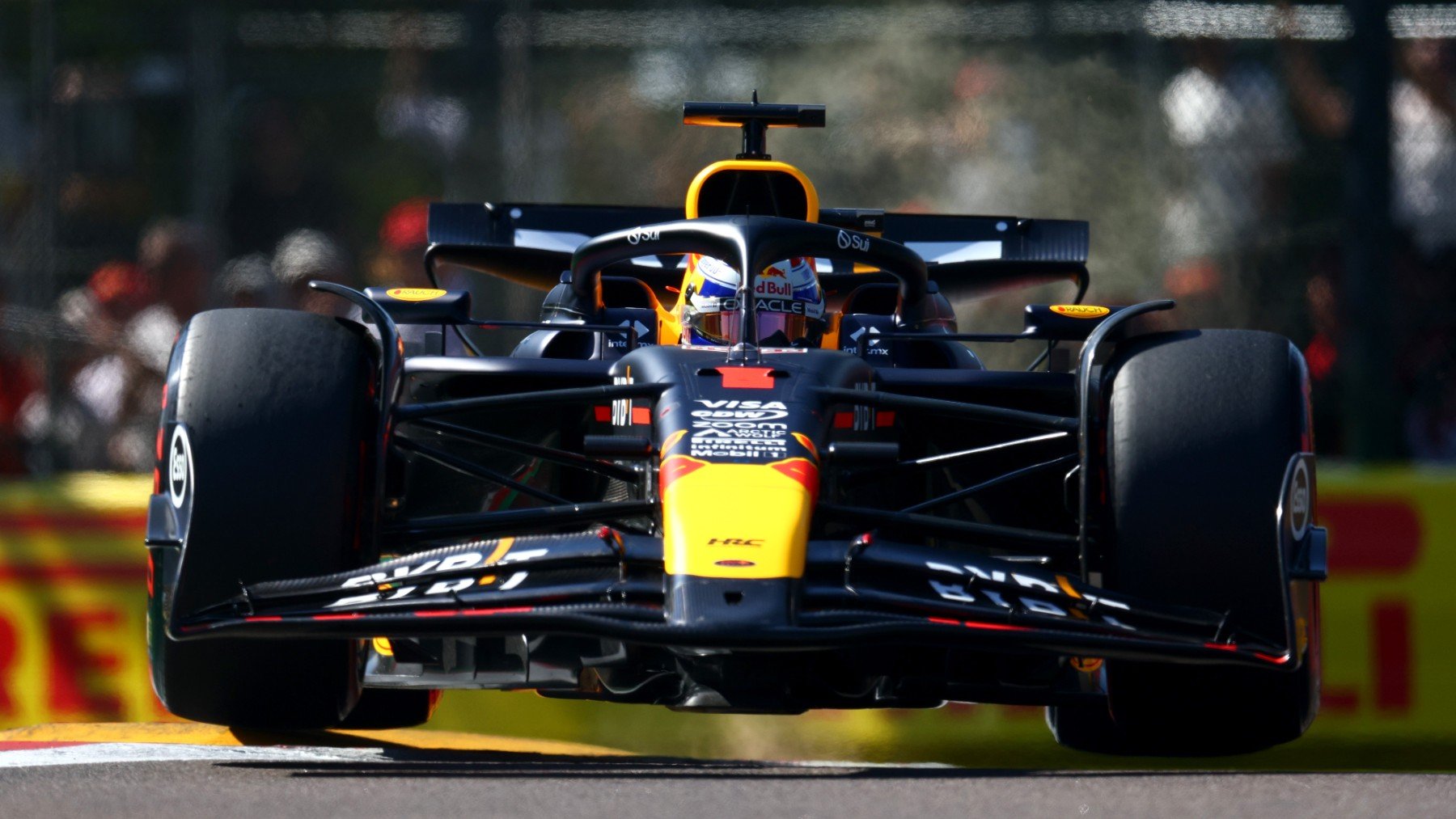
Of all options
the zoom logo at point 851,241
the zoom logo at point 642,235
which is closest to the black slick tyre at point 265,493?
the zoom logo at point 642,235

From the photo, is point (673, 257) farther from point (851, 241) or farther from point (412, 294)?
point (851, 241)

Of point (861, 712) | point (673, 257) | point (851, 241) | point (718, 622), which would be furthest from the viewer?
point (673, 257)

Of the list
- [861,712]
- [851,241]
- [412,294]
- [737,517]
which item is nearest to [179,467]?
[737,517]

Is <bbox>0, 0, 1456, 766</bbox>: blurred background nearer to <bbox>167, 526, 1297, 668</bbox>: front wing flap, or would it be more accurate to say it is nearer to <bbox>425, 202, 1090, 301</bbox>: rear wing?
<bbox>425, 202, 1090, 301</bbox>: rear wing

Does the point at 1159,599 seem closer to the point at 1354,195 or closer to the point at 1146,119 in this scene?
the point at 1354,195

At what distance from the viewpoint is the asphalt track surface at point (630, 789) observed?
3885mm

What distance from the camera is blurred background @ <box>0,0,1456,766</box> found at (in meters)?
8.52

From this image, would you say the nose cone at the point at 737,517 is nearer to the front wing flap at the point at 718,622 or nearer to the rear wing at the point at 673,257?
the front wing flap at the point at 718,622

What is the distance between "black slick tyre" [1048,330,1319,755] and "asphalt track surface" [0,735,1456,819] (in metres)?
0.29

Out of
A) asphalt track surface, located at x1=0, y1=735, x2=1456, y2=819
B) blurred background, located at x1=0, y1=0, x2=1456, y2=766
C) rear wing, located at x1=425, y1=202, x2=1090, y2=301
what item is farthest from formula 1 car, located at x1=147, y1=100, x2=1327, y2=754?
blurred background, located at x1=0, y1=0, x2=1456, y2=766

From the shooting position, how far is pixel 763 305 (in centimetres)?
608

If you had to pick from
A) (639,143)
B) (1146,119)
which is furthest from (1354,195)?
(639,143)

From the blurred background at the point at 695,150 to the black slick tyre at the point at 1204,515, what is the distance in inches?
124

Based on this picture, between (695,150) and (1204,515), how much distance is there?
5.94 meters
